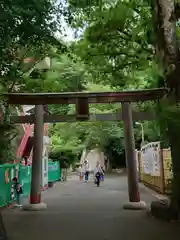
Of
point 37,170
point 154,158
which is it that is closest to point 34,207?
point 37,170

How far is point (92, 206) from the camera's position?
541 inches

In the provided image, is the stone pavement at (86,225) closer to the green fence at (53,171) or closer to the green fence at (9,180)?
the green fence at (9,180)

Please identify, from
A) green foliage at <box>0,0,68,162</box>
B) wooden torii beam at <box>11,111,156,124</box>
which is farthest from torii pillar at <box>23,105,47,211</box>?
green foliage at <box>0,0,68,162</box>

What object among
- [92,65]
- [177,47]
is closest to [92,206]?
[92,65]

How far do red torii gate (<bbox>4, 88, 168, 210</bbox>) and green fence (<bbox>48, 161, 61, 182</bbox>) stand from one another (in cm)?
1174

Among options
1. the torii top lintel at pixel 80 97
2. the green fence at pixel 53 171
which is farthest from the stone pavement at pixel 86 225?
the green fence at pixel 53 171

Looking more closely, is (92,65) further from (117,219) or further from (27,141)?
(27,141)

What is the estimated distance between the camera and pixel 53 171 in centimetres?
2714

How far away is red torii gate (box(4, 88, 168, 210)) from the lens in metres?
12.3

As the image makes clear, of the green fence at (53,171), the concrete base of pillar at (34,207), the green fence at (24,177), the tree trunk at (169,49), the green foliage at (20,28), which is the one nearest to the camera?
the green foliage at (20,28)

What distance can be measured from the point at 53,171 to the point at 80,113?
14.9 m

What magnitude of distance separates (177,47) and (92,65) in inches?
190

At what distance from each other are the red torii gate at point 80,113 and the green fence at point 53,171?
11.7 meters

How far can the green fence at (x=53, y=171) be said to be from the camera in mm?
25547
